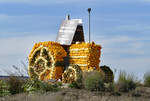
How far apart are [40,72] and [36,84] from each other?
A: 766cm

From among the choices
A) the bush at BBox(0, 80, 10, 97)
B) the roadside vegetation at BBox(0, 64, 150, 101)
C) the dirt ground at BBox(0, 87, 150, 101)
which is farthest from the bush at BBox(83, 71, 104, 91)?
the bush at BBox(0, 80, 10, 97)

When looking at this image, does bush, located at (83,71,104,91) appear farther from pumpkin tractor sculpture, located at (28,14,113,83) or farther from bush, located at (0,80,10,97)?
pumpkin tractor sculpture, located at (28,14,113,83)

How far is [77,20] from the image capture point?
72.8 ft

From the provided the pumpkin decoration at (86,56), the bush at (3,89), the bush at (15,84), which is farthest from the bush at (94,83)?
the pumpkin decoration at (86,56)

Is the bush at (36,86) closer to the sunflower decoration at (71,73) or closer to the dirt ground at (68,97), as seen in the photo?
the dirt ground at (68,97)

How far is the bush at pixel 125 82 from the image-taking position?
1472 centimetres

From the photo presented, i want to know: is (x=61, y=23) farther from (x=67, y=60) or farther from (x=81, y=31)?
(x=67, y=60)

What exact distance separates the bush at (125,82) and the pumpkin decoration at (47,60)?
5.53 m

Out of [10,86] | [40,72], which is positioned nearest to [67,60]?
[40,72]

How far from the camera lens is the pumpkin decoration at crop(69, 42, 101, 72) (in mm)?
19250

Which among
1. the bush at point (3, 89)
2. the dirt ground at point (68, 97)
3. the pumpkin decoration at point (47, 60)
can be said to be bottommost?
the dirt ground at point (68, 97)

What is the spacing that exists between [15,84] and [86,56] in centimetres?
668

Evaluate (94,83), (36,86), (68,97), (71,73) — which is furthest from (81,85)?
(68,97)

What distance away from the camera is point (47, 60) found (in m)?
20.4
